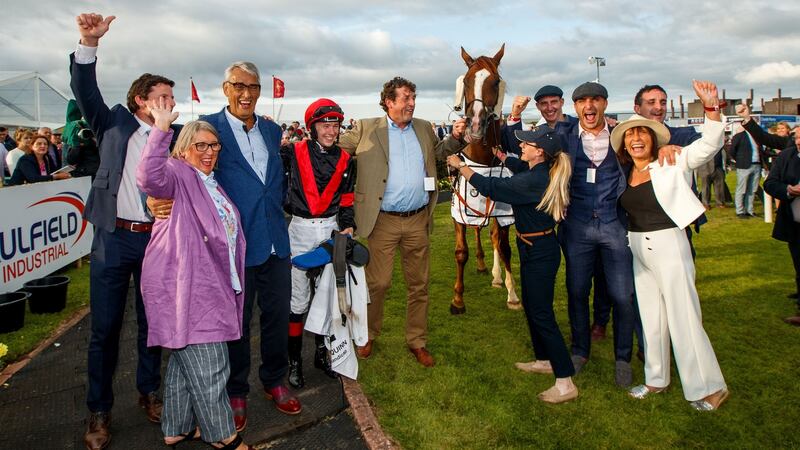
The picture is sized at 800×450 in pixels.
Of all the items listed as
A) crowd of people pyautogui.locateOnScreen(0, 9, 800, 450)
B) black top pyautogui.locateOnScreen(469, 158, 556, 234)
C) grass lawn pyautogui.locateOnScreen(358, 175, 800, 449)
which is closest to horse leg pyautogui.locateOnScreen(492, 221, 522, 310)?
grass lawn pyautogui.locateOnScreen(358, 175, 800, 449)

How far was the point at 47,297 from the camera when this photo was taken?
616cm

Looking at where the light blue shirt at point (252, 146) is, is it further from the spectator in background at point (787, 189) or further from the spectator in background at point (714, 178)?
the spectator in background at point (714, 178)

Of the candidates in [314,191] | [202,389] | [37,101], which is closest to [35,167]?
[314,191]

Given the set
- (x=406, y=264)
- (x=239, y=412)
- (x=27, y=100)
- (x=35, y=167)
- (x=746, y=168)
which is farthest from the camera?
(x=27, y=100)

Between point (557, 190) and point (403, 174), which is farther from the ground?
point (403, 174)

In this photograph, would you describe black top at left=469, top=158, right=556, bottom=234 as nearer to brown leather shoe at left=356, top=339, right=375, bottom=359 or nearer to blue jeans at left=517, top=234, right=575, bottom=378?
blue jeans at left=517, top=234, right=575, bottom=378

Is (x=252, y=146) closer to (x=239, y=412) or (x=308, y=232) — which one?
(x=308, y=232)

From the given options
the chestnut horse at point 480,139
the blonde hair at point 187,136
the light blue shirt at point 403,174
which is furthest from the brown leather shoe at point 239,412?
the chestnut horse at point 480,139

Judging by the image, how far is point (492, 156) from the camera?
5.95 m

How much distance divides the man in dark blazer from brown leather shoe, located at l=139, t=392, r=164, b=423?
42.0 feet

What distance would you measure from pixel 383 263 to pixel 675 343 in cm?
243

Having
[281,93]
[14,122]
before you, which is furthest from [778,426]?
[14,122]

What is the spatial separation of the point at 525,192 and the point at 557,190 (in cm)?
23

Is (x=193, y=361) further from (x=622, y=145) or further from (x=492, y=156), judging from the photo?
(x=492, y=156)
